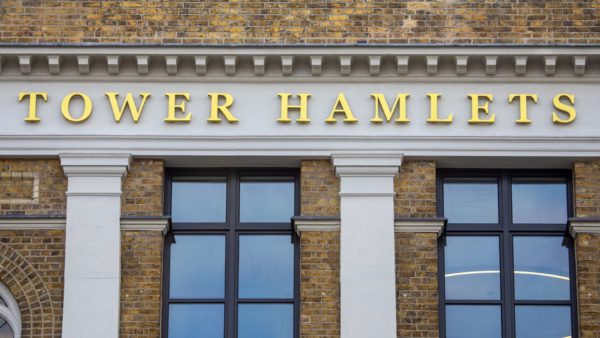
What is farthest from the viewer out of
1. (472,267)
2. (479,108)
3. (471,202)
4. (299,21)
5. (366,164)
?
(299,21)

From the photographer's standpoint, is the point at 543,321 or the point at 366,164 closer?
the point at 543,321

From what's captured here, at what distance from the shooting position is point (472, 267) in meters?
24.6

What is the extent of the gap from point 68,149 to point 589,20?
7.04m

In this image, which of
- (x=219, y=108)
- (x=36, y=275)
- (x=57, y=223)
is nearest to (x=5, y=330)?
(x=36, y=275)

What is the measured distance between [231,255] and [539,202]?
162 inches

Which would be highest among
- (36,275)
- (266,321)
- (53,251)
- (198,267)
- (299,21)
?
(299,21)

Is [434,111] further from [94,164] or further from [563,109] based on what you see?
[94,164]

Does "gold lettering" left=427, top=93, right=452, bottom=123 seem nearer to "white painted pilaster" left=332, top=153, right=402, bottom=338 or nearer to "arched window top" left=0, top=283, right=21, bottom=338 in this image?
"white painted pilaster" left=332, top=153, right=402, bottom=338

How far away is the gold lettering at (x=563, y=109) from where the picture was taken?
24.6 meters

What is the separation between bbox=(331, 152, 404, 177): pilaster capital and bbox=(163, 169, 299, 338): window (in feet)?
2.72

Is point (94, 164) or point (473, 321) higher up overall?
point (94, 164)

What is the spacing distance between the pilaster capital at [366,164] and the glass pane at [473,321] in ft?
6.35

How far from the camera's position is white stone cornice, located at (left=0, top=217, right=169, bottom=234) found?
2433 centimetres

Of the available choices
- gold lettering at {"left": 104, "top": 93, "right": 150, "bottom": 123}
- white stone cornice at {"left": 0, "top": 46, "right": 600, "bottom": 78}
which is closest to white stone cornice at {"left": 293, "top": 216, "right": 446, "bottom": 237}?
white stone cornice at {"left": 0, "top": 46, "right": 600, "bottom": 78}
